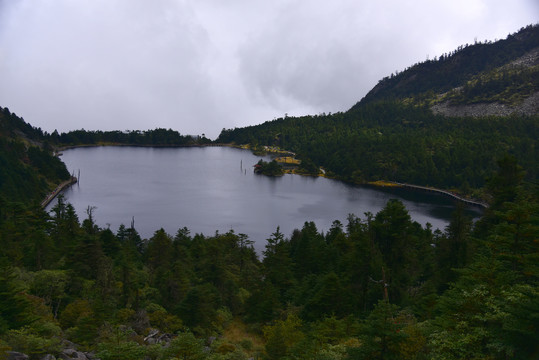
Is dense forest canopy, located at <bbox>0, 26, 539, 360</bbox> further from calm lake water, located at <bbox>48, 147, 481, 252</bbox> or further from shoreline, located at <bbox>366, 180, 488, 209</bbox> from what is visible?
shoreline, located at <bbox>366, 180, 488, 209</bbox>

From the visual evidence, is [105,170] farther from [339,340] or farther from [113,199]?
[339,340]

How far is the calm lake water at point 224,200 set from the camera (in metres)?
83.6

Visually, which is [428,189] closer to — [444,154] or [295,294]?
[444,154]

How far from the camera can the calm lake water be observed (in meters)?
83.6

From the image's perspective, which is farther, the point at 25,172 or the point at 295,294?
the point at 25,172

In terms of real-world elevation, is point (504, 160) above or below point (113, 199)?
above

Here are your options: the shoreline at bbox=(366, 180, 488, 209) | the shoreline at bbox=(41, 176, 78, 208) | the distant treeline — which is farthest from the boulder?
the distant treeline

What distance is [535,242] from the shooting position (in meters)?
17.5

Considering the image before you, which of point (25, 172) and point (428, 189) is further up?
point (25, 172)

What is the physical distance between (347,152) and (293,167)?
2609 centimetres

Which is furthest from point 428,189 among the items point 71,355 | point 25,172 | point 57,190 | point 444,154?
point 71,355

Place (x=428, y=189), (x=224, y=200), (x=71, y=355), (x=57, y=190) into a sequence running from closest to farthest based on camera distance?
(x=71, y=355) → (x=224, y=200) → (x=57, y=190) → (x=428, y=189)

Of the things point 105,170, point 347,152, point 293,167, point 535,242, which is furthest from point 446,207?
point 105,170

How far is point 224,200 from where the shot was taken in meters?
108
